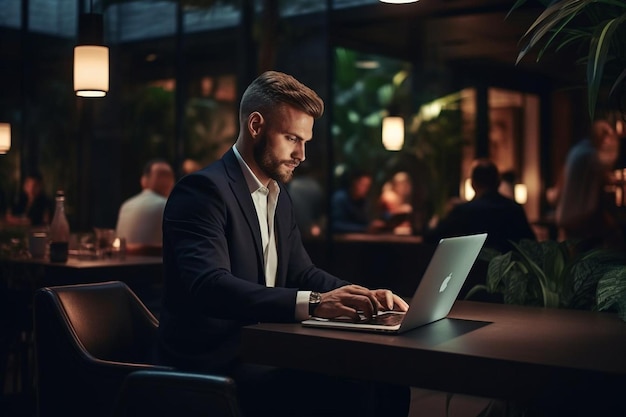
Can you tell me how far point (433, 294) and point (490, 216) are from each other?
348 cm

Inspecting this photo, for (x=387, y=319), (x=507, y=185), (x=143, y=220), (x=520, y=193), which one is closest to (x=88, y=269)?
(x=143, y=220)

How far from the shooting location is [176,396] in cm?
204

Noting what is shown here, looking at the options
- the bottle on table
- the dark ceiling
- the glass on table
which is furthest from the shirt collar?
the dark ceiling

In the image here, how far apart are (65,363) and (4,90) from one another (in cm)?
748

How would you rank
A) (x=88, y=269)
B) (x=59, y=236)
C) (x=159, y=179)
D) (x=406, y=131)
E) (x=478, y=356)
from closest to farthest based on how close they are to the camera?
1. (x=478, y=356)
2. (x=88, y=269)
3. (x=59, y=236)
4. (x=159, y=179)
5. (x=406, y=131)

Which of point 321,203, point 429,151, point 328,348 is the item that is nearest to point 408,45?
point 429,151

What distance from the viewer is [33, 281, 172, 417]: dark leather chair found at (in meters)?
2.39

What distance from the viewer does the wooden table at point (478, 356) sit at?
68.1 inches

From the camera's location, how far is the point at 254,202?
8.91 ft

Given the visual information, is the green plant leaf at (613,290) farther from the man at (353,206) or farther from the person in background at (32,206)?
the person in background at (32,206)

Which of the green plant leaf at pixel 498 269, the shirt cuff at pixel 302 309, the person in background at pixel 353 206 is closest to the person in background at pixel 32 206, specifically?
the person in background at pixel 353 206

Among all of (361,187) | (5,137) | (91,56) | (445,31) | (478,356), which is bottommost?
(478,356)

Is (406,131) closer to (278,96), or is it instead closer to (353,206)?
(353,206)

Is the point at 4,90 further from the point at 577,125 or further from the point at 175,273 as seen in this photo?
the point at 175,273
